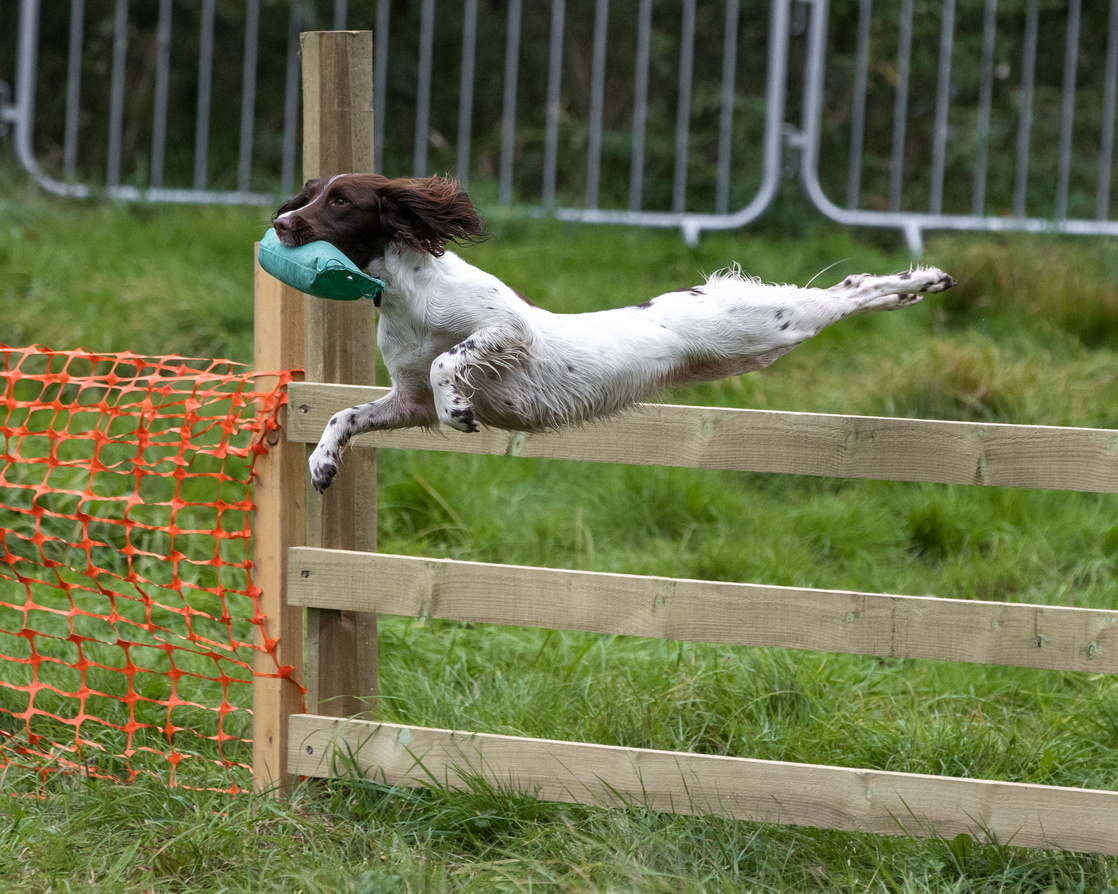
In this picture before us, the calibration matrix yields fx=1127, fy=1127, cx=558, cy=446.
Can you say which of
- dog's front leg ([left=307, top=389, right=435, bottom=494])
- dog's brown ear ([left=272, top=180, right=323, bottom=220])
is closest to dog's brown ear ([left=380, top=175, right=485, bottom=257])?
dog's brown ear ([left=272, top=180, right=323, bottom=220])

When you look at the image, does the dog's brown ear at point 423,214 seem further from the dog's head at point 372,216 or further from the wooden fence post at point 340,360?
the wooden fence post at point 340,360

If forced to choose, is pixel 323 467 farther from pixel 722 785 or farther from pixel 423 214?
pixel 722 785

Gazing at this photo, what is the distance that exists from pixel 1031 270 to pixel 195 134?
203 inches

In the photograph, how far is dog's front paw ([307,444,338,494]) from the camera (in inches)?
80.0

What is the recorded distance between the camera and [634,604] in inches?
107

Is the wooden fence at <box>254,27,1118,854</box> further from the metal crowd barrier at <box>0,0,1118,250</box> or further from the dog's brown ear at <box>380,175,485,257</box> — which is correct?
the metal crowd barrier at <box>0,0,1118,250</box>

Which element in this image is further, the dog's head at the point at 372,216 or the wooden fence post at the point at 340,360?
the wooden fence post at the point at 340,360

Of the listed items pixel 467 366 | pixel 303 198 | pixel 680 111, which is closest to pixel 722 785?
pixel 467 366

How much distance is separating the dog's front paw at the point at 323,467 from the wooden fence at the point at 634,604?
1.72ft

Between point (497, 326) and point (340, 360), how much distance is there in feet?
3.61

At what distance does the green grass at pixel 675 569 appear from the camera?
2.63 m

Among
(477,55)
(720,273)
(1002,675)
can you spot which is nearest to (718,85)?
(477,55)

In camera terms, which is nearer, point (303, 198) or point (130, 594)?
point (303, 198)

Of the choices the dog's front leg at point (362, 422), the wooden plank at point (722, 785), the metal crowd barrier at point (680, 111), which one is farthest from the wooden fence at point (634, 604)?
the metal crowd barrier at point (680, 111)
